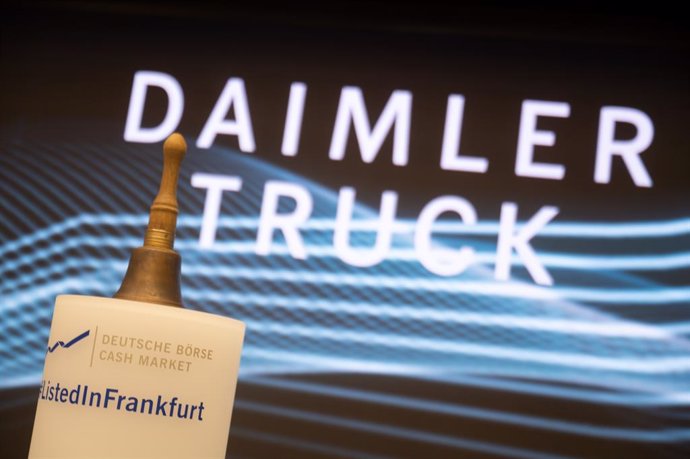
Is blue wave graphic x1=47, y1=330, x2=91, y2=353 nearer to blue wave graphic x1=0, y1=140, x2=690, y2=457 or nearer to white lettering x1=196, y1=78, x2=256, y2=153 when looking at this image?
blue wave graphic x1=0, y1=140, x2=690, y2=457

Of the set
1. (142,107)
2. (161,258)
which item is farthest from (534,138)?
(161,258)

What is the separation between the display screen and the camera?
111 inches

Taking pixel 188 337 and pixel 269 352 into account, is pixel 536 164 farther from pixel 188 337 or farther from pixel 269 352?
pixel 188 337

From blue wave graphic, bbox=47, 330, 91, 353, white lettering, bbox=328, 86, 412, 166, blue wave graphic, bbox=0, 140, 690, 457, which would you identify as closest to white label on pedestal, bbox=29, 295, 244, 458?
blue wave graphic, bbox=47, 330, 91, 353

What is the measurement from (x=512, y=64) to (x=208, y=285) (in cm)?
131

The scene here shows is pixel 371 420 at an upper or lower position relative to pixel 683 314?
lower

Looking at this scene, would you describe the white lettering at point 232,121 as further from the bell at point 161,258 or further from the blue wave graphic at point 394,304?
the bell at point 161,258

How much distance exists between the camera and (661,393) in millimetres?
2770

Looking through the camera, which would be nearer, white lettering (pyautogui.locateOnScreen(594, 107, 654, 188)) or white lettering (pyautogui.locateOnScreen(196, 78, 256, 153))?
white lettering (pyautogui.locateOnScreen(594, 107, 654, 188))

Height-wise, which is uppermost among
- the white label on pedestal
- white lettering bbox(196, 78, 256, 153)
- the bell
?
white lettering bbox(196, 78, 256, 153)

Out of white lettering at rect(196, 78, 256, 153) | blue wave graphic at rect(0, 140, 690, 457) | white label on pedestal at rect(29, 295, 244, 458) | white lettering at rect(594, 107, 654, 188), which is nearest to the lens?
white label on pedestal at rect(29, 295, 244, 458)

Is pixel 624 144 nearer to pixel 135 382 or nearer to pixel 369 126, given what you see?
pixel 369 126

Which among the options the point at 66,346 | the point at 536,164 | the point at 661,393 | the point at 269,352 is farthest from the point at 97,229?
the point at 66,346

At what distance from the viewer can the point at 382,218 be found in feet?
9.66
